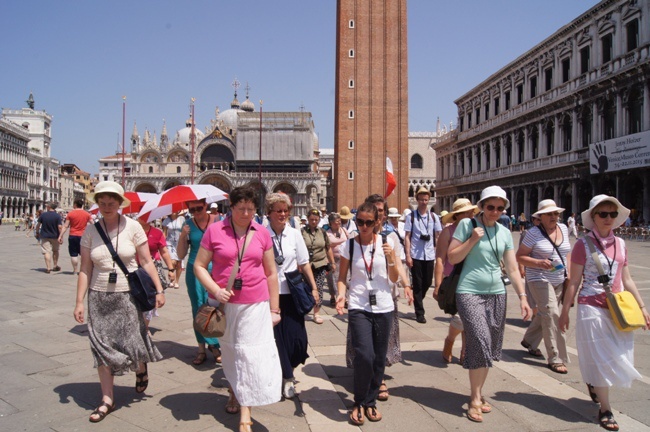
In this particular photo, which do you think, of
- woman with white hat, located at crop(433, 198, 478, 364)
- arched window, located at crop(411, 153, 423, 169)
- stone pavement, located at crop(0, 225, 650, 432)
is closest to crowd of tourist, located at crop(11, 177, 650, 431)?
stone pavement, located at crop(0, 225, 650, 432)

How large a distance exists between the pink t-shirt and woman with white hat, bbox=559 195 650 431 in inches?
90.0

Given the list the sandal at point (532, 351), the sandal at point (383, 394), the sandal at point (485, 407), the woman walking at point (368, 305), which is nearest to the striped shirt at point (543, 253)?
the sandal at point (532, 351)

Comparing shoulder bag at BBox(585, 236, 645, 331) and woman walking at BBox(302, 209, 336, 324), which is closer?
shoulder bag at BBox(585, 236, 645, 331)

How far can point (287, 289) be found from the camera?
13.2 ft

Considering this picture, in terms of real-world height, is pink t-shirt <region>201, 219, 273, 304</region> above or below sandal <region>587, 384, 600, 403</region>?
above

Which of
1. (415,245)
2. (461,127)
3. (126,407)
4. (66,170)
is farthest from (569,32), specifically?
(66,170)

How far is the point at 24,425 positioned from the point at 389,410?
2.55 meters

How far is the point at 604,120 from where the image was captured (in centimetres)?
2647

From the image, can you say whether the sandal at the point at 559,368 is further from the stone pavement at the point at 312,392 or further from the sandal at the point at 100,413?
the sandal at the point at 100,413

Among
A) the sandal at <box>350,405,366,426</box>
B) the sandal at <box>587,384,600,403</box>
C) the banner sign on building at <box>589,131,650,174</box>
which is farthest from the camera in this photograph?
the banner sign on building at <box>589,131,650,174</box>

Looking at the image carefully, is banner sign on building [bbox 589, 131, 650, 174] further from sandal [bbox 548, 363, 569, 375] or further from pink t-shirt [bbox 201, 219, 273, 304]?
pink t-shirt [bbox 201, 219, 273, 304]

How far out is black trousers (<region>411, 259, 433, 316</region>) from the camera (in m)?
6.71

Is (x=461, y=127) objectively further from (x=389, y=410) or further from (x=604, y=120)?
(x=389, y=410)

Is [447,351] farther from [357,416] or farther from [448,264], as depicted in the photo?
[357,416]
